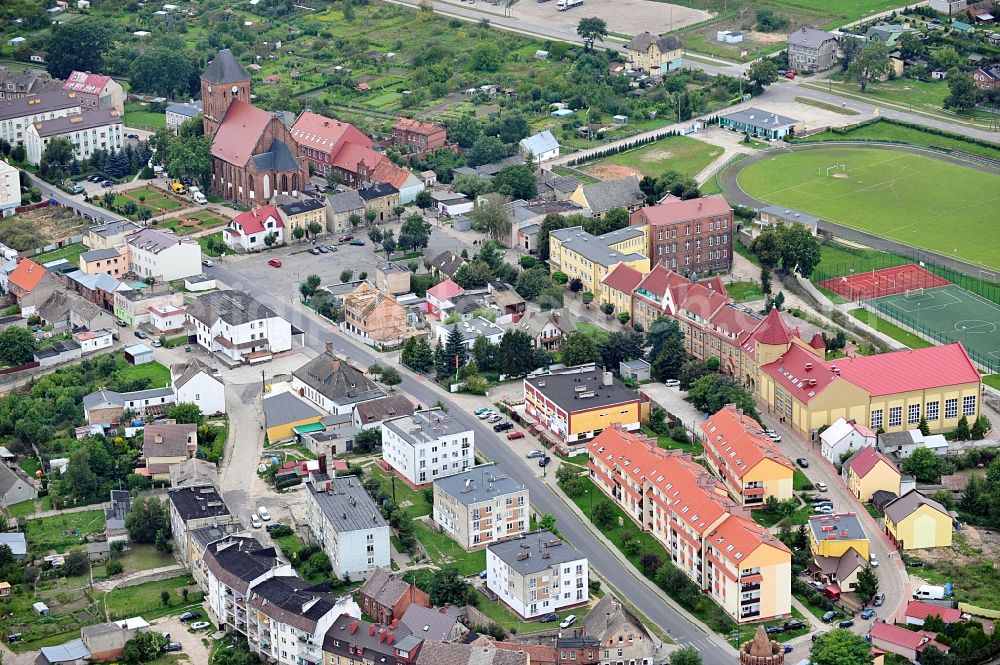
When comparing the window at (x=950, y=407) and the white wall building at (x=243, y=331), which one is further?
the white wall building at (x=243, y=331)

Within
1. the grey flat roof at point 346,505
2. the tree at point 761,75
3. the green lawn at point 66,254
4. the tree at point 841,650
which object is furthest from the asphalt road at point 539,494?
the tree at point 761,75

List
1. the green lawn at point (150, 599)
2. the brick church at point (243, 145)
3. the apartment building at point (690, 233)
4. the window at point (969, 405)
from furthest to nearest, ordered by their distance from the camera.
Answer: the brick church at point (243, 145) → the apartment building at point (690, 233) → the window at point (969, 405) → the green lawn at point (150, 599)

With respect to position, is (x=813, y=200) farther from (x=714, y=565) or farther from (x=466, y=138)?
(x=714, y=565)

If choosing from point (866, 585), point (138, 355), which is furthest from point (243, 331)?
point (866, 585)

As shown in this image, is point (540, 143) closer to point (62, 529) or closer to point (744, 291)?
point (744, 291)

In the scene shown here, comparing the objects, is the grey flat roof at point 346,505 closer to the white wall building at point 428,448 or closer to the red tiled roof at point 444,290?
the white wall building at point 428,448

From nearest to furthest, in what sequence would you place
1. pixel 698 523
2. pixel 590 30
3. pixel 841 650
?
pixel 841 650
pixel 698 523
pixel 590 30

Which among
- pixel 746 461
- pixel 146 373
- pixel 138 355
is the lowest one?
pixel 146 373

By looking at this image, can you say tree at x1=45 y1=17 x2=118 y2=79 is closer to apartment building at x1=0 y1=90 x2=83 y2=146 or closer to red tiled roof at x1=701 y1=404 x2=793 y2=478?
apartment building at x1=0 y1=90 x2=83 y2=146
